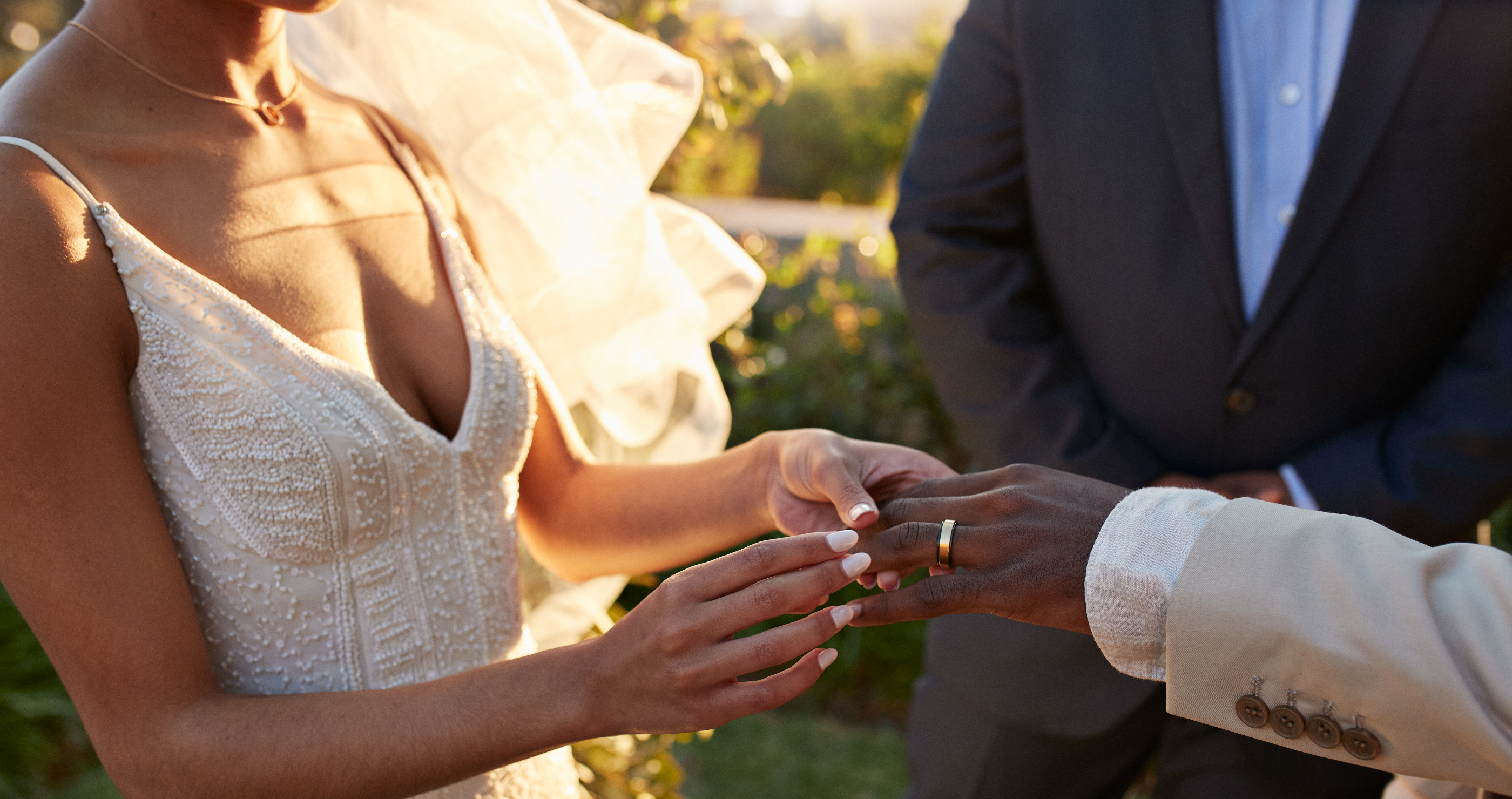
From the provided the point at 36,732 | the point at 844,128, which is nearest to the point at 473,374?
the point at 36,732

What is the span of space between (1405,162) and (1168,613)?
1.35 meters

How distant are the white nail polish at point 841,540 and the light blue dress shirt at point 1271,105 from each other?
1338 mm

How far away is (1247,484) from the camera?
89.4 inches

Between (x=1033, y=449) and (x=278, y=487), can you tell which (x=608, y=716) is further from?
(x=1033, y=449)

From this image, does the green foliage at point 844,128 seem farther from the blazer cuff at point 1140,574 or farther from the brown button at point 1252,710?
the brown button at point 1252,710

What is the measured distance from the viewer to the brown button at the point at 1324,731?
1420mm

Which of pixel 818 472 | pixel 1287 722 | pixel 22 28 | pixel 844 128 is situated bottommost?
pixel 844 128

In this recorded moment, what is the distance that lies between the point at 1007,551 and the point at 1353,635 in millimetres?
464

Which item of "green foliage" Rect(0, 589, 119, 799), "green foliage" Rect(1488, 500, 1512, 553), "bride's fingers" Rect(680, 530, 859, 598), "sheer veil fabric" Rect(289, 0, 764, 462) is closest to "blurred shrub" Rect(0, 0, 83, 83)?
"green foliage" Rect(0, 589, 119, 799)

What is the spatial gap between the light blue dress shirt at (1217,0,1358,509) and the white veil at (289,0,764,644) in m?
1.21

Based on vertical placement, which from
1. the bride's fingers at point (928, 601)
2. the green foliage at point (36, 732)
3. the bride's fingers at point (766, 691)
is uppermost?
the bride's fingers at point (766, 691)

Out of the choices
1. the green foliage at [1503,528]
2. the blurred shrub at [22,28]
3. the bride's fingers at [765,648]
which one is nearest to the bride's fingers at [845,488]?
the bride's fingers at [765,648]

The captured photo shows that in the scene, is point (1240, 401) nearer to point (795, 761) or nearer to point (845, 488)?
point (845, 488)

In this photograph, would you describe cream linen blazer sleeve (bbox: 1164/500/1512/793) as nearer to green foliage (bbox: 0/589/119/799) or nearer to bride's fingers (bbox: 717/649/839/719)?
bride's fingers (bbox: 717/649/839/719)
